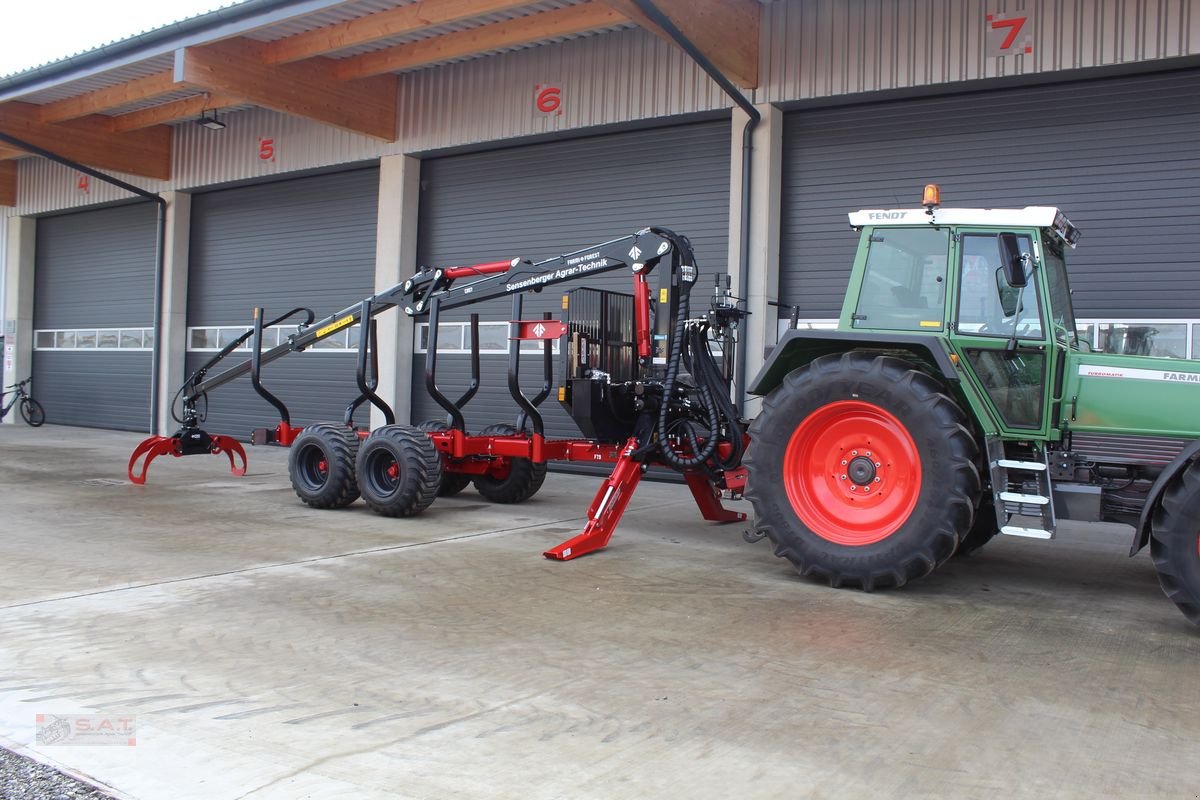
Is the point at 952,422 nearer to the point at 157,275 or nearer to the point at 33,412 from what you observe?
the point at 157,275

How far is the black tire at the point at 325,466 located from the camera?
9211 mm

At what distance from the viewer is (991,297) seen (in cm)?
600

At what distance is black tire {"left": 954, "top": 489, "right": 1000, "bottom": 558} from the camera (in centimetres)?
674

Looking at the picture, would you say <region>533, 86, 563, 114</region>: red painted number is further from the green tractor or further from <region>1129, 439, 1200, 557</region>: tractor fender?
<region>1129, 439, 1200, 557</region>: tractor fender

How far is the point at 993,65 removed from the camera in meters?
9.85

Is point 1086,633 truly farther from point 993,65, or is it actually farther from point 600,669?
point 993,65

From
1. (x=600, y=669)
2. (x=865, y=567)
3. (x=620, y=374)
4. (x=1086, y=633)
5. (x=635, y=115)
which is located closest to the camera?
(x=600, y=669)

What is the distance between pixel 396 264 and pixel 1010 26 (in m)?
8.85

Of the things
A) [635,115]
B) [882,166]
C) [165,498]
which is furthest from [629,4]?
[165,498]

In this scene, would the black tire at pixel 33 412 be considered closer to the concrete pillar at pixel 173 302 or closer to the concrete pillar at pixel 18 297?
the concrete pillar at pixel 18 297

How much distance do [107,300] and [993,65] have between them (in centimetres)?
1753

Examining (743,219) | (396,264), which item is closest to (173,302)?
(396,264)

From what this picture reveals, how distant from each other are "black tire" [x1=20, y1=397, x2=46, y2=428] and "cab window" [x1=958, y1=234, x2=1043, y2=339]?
67.8 feet

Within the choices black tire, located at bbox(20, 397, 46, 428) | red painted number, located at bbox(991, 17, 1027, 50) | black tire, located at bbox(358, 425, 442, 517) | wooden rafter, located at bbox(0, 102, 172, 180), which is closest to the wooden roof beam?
red painted number, located at bbox(991, 17, 1027, 50)
